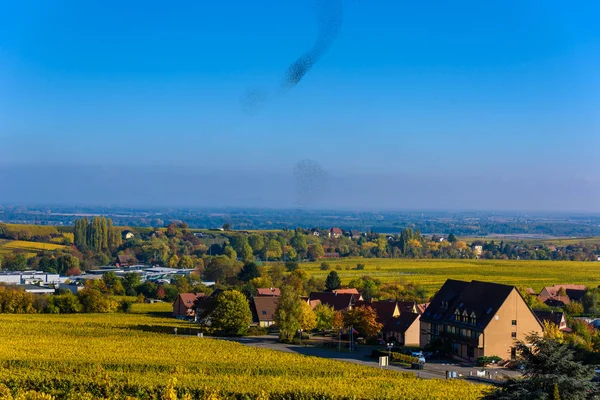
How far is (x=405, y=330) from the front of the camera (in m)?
53.6

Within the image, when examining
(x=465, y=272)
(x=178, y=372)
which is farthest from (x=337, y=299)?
(x=465, y=272)

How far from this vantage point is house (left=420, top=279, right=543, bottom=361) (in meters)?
46.3

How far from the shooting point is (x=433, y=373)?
4150 centimetres

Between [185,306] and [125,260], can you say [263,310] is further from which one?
[125,260]

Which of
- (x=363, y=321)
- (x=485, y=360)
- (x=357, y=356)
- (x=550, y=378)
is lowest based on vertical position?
(x=357, y=356)

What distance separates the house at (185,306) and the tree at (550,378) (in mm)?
49753

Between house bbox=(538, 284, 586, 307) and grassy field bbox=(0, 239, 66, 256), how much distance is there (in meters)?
91.8

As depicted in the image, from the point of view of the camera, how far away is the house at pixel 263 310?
6525cm

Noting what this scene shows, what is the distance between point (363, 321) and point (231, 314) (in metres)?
10.2

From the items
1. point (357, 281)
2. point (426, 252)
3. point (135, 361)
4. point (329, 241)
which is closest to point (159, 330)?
point (135, 361)

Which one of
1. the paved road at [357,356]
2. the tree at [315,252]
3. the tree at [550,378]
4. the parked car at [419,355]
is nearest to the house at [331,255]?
the tree at [315,252]

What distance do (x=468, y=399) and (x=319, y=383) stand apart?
732 cm

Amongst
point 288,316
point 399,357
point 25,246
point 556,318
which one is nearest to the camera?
point 399,357

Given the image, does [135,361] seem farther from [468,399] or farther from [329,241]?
[329,241]
